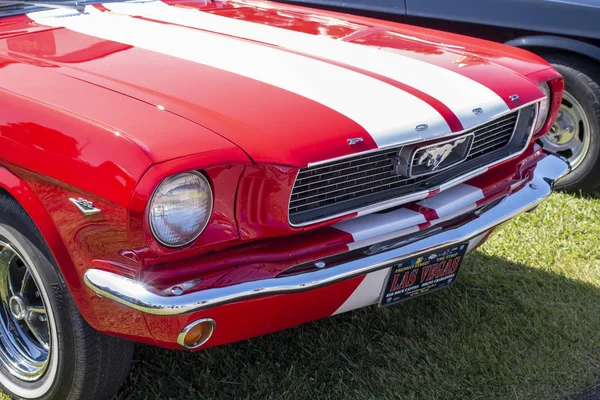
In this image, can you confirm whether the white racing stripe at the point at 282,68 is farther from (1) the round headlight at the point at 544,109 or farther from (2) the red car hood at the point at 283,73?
(1) the round headlight at the point at 544,109

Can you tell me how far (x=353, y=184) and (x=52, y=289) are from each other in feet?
3.06

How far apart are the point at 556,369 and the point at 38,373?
5.98 feet

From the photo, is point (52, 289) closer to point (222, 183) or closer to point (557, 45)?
point (222, 183)

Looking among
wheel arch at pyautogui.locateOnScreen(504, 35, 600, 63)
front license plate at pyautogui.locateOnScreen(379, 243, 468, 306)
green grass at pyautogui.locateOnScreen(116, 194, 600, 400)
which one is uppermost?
wheel arch at pyautogui.locateOnScreen(504, 35, 600, 63)

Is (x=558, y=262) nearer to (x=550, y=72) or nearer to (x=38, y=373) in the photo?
(x=550, y=72)

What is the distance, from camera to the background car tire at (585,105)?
167 inches

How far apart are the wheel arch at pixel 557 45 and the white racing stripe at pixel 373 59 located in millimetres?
1783

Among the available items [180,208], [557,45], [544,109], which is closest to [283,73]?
[180,208]

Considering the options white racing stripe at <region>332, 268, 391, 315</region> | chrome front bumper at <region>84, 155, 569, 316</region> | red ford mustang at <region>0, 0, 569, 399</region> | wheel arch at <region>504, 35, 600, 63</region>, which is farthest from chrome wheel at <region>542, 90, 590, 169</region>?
white racing stripe at <region>332, 268, 391, 315</region>

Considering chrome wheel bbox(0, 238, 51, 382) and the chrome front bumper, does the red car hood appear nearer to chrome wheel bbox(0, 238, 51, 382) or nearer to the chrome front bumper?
the chrome front bumper

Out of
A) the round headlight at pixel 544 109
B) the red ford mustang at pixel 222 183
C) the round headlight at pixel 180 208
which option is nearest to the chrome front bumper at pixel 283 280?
the red ford mustang at pixel 222 183

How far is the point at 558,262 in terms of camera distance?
3.59 metres

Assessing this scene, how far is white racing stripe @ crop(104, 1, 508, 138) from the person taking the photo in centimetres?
242

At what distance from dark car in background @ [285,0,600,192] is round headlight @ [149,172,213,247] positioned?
114 inches
